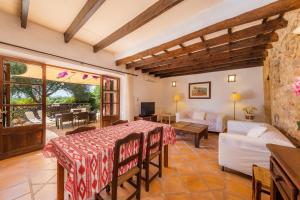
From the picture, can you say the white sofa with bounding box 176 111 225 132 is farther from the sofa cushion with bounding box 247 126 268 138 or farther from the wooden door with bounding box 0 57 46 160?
the wooden door with bounding box 0 57 46 160

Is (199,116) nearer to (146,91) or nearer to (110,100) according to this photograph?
(146,91)

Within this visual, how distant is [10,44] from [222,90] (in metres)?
6.42

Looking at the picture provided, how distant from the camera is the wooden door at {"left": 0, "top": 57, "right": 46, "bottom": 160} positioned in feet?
8.87

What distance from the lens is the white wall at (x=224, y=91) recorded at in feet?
15.8

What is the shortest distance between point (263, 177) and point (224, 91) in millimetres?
4659

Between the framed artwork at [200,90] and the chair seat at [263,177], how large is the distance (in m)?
4.63

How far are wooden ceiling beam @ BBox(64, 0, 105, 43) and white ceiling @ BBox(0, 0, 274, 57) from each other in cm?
7

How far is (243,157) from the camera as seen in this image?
213 centimetres

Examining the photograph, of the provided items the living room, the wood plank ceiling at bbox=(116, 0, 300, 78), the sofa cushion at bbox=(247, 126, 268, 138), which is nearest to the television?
the living room

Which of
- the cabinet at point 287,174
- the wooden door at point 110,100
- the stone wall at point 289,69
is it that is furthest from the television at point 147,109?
the cabinet at point 287,174

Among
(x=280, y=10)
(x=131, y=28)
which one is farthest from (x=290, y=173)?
(x=131, y=28)

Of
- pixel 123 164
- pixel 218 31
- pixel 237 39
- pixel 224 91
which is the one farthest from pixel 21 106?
pixel 224 91

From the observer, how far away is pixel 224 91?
214 inches

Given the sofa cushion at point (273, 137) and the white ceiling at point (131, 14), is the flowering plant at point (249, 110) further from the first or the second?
the white ceiling at point (131, 14)
